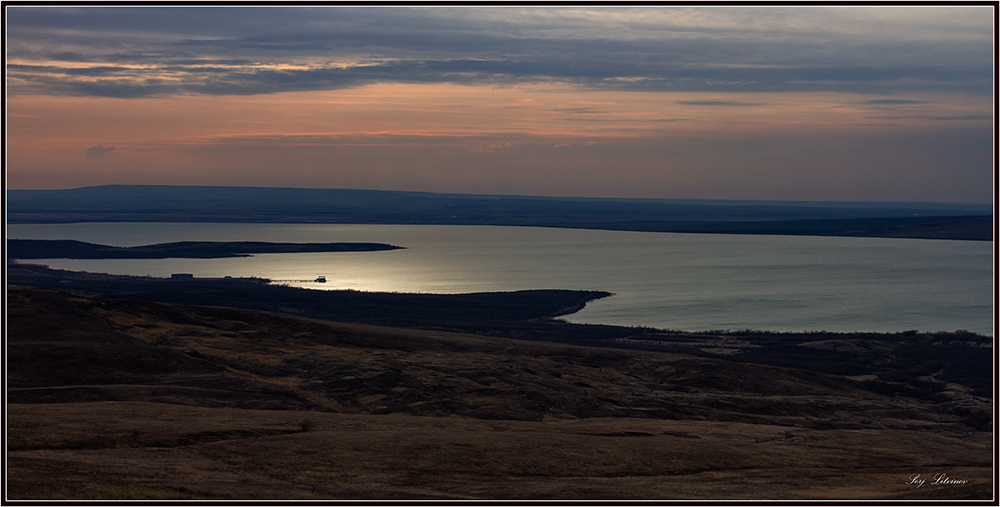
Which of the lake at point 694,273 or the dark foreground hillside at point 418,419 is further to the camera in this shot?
the lake at point 694,273

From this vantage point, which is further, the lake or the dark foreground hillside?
the lake

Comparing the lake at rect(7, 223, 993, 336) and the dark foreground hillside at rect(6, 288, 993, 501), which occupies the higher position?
the lake at rect(7, 223, 993, 336)

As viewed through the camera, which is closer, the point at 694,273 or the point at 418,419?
the point at 418,419

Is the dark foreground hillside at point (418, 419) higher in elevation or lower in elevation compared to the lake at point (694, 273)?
lower

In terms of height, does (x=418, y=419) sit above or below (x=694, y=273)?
below

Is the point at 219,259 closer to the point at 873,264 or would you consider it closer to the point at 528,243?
the point at 528,243
